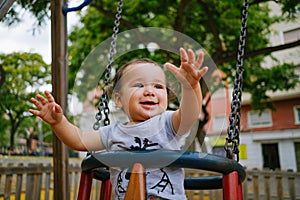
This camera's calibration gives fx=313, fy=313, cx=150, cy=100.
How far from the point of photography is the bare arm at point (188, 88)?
0.75 metres

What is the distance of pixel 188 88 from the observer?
0.82 m

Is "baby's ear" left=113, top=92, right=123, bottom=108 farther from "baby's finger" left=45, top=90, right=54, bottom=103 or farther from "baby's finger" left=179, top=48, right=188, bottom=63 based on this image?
"baby's finger" left=179, top=48, right=188, bottom=63

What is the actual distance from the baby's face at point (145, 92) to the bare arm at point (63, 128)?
0.64ft

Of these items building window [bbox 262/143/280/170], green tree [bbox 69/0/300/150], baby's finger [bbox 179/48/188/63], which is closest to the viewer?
baby's finger [bbox 179/48/188/63]

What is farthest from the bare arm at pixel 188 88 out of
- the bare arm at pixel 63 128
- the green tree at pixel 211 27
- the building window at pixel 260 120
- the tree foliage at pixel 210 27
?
the building window at pixel 260 120

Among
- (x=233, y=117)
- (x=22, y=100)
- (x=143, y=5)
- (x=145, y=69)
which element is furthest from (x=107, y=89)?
(x=143, y=5)

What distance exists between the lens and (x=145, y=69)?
3.12 ft

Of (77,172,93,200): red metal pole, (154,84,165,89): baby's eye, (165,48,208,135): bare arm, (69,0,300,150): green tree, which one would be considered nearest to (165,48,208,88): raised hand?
(165,48,208,135): bare arm

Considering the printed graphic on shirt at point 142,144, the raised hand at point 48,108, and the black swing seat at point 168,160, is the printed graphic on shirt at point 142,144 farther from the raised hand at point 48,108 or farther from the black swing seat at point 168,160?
the raised hand at point 48,108

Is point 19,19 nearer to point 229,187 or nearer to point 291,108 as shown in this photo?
point 229,187

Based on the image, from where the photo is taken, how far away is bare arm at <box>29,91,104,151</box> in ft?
3.17

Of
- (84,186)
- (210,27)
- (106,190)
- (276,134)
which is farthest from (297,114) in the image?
(84,186)

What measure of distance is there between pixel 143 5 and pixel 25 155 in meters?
2.89

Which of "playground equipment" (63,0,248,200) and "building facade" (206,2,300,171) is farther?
"building facade" (206,2,300,171)
